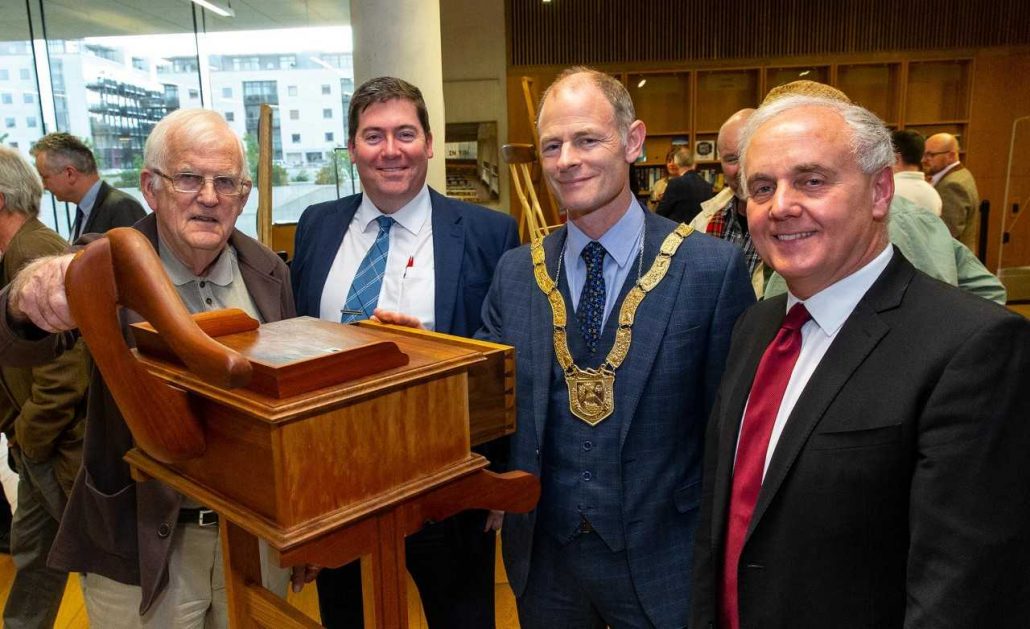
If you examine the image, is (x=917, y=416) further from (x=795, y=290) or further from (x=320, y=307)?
(x=320, y=307)

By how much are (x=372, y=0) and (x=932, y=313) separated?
4.13 metres

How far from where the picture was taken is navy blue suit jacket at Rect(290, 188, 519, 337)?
185 centimetres

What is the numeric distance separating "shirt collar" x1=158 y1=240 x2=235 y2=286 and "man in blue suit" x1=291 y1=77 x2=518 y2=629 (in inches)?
13.4

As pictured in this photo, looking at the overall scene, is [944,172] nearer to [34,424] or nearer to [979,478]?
[979,478]

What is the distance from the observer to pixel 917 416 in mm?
974

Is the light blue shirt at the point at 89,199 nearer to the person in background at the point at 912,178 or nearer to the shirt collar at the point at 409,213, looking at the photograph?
the shirt collar at the point at 409,213

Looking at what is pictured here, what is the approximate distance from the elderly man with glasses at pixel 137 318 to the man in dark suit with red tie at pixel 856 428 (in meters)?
1.00

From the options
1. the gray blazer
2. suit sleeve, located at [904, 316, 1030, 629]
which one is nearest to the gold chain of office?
suit sleeve, located at [904, 316, 1030, 629]

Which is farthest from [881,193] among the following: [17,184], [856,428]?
[17,184]

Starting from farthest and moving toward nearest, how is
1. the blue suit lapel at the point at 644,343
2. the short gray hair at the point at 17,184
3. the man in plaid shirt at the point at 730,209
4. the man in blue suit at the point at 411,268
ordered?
the man in plaid shirt at the point at 730,209
the short gray hair at the point at 17,184
the man in blue suit at the point at 411,268
the blue suit lapel at the point at 644,343

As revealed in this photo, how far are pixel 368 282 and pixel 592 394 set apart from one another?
735 mm

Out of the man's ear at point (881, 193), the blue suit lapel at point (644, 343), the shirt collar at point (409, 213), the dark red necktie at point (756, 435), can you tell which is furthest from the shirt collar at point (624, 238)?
the shirt collar at point (409, 213)

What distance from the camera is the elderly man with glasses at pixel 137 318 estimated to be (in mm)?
1266

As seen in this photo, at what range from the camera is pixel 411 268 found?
6.16 ft
